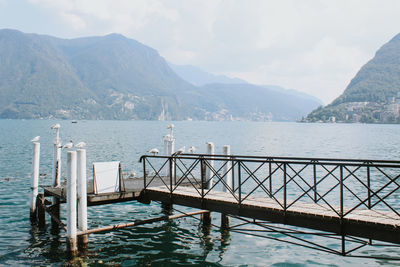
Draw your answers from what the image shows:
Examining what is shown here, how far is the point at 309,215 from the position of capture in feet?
31.3

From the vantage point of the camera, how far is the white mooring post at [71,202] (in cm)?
1088

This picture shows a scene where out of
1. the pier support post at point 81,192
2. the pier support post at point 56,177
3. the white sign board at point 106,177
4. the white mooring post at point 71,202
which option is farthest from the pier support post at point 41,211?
the white mooring post at point 71,202

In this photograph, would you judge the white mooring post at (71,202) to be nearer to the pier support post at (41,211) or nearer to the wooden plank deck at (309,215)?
the wooden plank deck at (309,215)

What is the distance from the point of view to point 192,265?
1118 cm

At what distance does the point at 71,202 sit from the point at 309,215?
6742 mm

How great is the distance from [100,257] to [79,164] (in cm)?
298

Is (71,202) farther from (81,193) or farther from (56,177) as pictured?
(56,177)

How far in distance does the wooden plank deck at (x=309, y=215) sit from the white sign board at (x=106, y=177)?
2.05m

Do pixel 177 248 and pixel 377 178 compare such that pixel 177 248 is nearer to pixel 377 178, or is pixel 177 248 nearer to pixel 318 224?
pixel 318 224

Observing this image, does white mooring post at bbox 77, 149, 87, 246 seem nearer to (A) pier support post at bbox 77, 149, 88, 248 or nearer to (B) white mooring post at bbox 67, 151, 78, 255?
(A) pier support post at bbox 77, 149, 88, 248

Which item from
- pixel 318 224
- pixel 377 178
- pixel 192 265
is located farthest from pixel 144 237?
pixel 377 178

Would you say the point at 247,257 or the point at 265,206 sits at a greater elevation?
the point at 265,206

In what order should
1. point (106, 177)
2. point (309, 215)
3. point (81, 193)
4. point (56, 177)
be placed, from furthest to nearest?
point (56, 177) < point (106, 177) < point (81, 193) < point (309, 215)

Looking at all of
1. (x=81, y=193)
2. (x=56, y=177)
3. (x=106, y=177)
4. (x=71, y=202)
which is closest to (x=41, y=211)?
(x=56, y=177)
